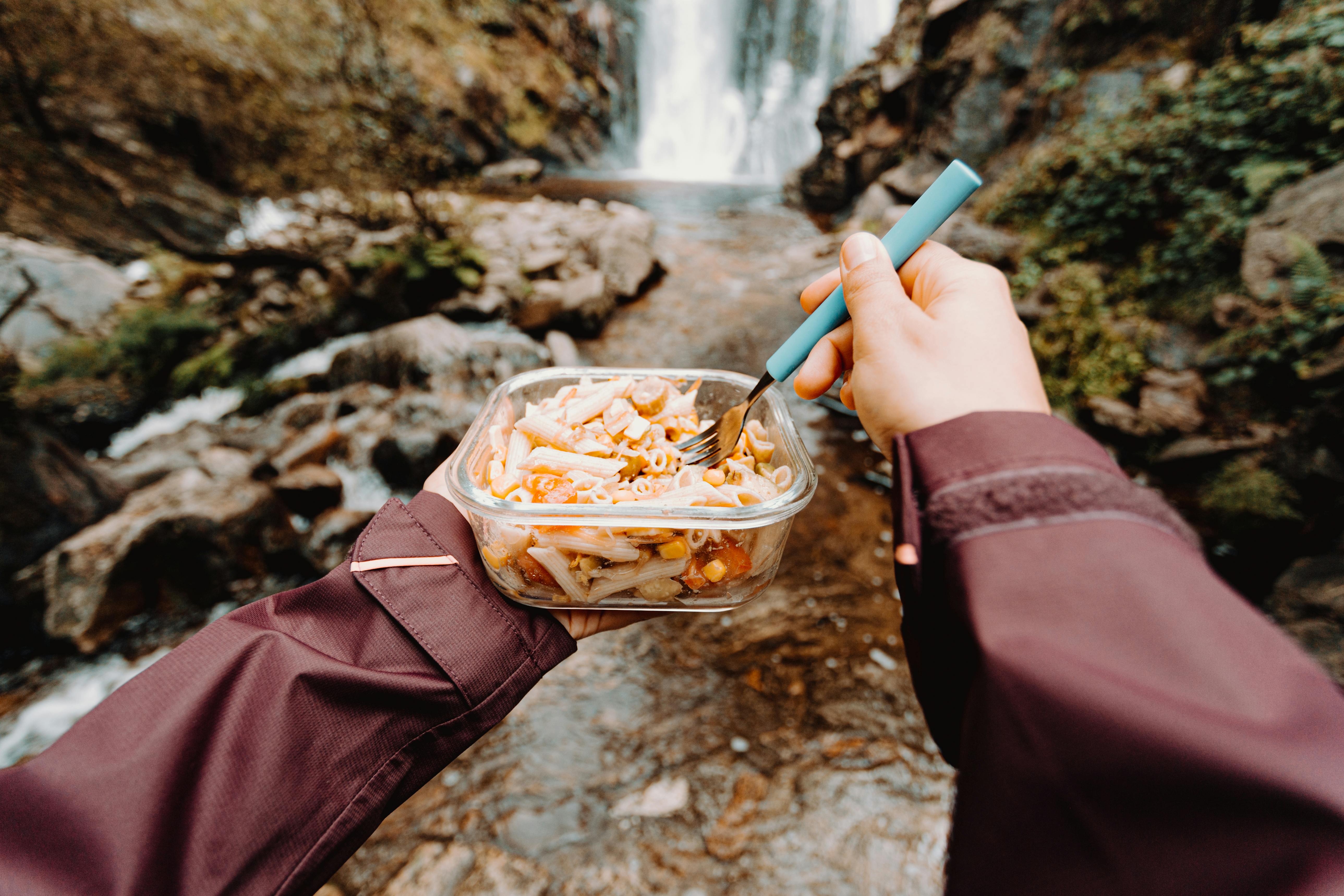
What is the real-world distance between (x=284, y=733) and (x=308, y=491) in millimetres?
4107

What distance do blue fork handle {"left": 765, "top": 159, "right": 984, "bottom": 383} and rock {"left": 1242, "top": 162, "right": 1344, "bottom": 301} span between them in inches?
205

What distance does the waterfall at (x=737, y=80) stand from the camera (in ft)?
66.6

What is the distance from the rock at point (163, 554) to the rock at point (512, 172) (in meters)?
15.2

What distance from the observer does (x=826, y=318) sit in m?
1.56

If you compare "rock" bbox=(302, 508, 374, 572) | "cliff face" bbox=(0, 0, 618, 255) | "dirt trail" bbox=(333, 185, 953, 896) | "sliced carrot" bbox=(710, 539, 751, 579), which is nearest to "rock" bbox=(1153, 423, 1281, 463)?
"dirt trail" bbox=(333, 185, 953, 896)

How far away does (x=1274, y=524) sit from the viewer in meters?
3.74

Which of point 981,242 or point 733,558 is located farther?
point 981,242

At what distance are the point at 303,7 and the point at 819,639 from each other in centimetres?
949

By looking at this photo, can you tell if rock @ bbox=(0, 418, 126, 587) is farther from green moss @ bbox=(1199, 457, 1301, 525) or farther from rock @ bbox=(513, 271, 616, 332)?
green moss @ bbox=(1199, 457, 1301, 525)

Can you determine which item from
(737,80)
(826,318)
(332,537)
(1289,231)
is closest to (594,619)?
(826,318)

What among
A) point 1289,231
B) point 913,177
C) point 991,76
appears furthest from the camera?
point 913,177

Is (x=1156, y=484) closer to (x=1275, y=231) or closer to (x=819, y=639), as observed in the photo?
(x=1275, y=231)

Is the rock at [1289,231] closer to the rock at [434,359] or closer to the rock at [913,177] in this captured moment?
the rock at [913,177]

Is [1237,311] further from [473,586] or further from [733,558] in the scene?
[473,586]
